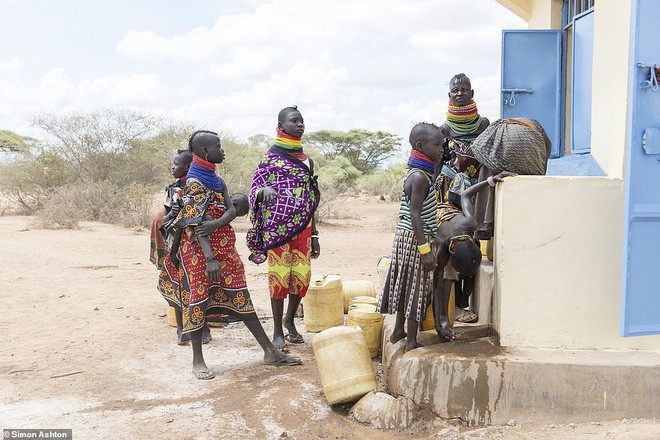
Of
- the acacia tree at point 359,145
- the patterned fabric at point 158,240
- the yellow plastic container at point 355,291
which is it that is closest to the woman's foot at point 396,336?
the yellow plastic container at point 355,291

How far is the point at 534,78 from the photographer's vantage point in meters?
6.07

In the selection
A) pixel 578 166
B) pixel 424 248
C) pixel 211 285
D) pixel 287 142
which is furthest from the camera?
pixel 287 142

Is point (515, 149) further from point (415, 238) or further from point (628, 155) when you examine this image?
point (415, 238)

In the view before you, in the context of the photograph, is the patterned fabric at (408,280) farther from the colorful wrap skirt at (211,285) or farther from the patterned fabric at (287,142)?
the patterned fabric at (287,142)

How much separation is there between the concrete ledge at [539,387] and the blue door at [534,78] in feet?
10.6

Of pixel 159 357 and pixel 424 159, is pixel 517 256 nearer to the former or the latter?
pixel 424 159

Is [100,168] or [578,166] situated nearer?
[578,166]

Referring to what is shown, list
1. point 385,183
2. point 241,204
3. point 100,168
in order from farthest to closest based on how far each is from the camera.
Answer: point 385,183 < point 100,168 < point 241,204

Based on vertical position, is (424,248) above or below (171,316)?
above

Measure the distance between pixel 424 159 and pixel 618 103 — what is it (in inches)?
52.3

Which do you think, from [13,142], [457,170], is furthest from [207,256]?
[13,142]

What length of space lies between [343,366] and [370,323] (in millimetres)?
824

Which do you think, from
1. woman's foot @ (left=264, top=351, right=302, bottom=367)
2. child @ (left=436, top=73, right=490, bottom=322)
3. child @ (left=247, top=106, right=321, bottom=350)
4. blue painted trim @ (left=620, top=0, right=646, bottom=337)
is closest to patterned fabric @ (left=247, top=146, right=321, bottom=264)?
child @ (left=247, top=106, right=321, bottom=350)

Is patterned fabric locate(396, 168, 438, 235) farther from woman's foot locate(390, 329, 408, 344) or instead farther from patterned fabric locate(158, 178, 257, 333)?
patterned fabric locate(158, 178, 257, 333)
